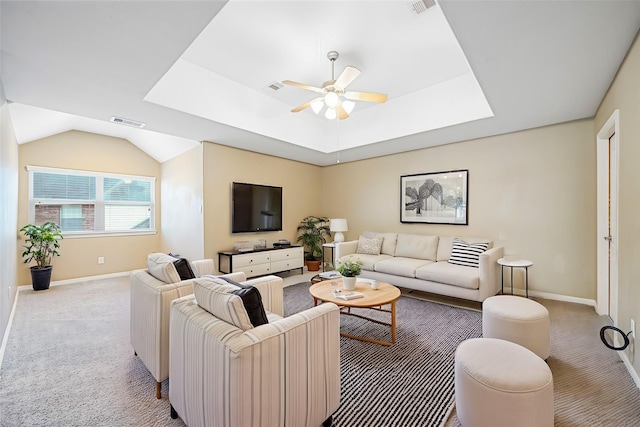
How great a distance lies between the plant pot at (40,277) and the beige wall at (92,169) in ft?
0.97

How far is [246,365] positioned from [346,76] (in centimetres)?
245

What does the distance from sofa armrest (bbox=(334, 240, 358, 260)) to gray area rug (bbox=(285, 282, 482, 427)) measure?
1584mm

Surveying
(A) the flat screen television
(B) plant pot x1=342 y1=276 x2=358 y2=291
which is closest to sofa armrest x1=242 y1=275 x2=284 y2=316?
(B) plant pot x1=342 y1=276 x2=358 y2=291

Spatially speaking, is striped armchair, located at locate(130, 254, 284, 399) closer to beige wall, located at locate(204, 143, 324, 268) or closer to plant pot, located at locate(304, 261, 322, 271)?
beige wall, located at locate(204, 143, 324, 268)

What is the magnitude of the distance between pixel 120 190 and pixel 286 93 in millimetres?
4090

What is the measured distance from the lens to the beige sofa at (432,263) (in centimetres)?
345

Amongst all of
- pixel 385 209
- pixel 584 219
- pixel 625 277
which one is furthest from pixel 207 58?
pixel 584 219

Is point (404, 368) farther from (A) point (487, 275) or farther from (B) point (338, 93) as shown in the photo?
(B) point (338, 93)

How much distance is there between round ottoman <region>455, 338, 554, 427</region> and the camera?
1387mm

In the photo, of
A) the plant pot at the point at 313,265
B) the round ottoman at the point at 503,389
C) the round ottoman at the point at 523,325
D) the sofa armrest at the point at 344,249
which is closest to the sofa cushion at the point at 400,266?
the sofa armrest at the point at 344,249

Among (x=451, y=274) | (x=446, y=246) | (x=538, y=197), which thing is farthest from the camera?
(x=446, y=246)

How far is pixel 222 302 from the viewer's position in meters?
1.41

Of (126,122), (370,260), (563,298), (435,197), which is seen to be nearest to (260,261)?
(370,260)

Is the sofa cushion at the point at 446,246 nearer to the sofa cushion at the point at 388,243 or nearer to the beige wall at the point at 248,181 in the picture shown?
the sofa cushion at the point at 388,243
